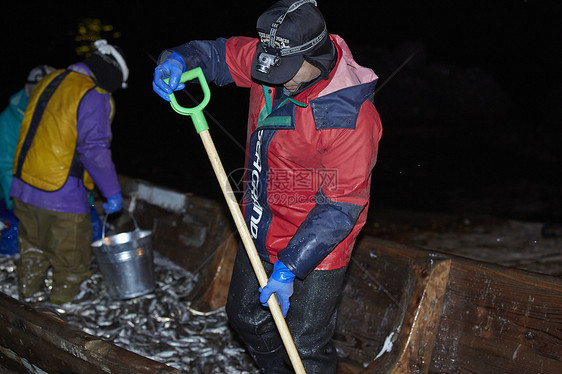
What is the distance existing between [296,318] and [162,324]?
164 centimetres

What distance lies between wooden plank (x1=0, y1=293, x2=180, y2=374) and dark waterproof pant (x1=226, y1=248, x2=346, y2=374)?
0.71 meters

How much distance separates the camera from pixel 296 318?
9.01 ft

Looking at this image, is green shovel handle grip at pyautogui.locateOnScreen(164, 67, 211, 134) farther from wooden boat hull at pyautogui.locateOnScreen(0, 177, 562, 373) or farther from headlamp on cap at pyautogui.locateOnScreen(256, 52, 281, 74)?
wooden boat hull at pyautogui.locateOnScreen(0, 177, 562, 373)

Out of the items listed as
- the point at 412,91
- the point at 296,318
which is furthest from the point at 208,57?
the point at 412,91

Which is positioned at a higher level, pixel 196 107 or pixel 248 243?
pixel 196 107

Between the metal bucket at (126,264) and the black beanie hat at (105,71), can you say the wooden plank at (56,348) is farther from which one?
the black beanie hat at (105,71)

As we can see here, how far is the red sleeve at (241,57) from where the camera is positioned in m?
2.77

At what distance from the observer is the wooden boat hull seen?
260cm

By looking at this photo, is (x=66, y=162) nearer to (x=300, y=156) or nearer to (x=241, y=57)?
(x=241, y=57)

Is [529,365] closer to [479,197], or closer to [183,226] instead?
[183,226]

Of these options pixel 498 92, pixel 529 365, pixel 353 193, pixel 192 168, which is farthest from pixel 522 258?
pixel 498 92

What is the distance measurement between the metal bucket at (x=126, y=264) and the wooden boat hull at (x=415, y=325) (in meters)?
1.12

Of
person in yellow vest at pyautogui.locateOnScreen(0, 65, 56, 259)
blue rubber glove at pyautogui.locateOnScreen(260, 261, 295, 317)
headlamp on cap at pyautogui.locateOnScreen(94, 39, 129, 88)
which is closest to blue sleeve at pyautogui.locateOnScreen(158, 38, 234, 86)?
blue rubber glove at pyautogui.locateOnScreen(260, 261, 295, 317)

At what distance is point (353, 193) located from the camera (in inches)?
92.9
